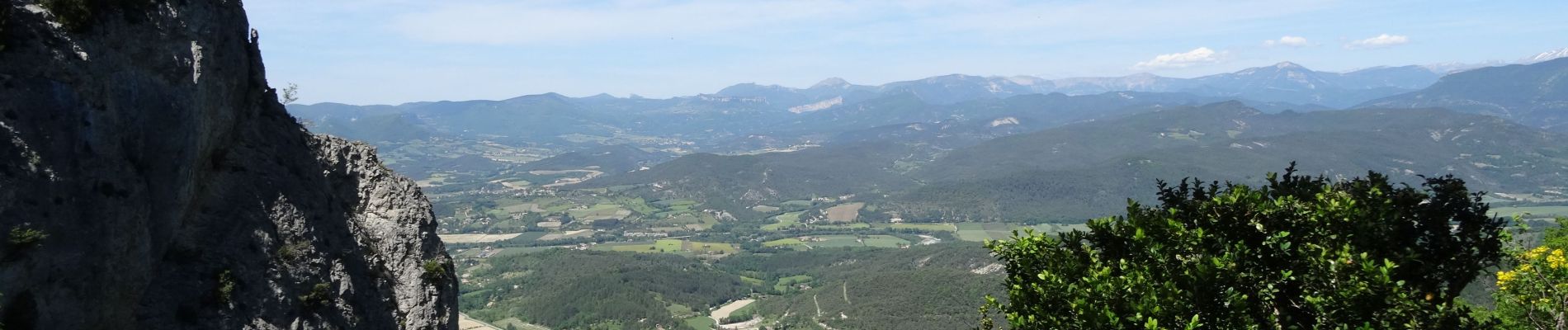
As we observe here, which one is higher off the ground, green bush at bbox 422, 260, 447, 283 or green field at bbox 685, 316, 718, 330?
green bush at bbox 422, 260, 447, 283

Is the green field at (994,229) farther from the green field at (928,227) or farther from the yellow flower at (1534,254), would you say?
the yellow flower at (1534,254)

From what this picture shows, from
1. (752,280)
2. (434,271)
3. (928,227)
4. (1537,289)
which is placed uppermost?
(1537,289)

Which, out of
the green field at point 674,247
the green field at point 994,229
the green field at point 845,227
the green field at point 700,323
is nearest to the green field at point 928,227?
the green field at point 994,229

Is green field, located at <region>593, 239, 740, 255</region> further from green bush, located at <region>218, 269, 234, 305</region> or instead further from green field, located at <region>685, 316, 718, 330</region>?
green bush, located at <region>218, 269, 234, 305</region>

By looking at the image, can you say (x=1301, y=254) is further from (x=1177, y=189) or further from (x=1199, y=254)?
(x=1177, y=189)

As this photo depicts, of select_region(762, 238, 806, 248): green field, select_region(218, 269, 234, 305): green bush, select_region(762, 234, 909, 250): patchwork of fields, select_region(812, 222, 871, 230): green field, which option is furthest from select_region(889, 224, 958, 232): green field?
select_region(218, 269, 234, 305): green bush

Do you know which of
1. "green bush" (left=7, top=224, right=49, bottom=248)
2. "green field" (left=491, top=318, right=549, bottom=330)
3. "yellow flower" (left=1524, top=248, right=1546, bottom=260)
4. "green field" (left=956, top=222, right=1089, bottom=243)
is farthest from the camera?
"green field" (left=956, top=222, right=1089, bottom=243)

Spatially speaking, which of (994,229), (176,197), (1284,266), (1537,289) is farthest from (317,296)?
(994,229)

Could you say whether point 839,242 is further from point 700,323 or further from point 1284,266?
point 1284,266
